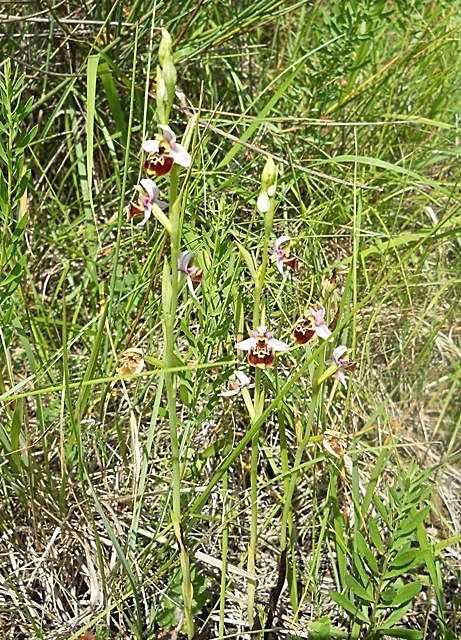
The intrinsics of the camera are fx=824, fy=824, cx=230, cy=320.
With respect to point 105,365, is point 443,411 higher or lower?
lower

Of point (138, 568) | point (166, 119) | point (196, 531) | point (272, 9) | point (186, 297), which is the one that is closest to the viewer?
point (166, 119)

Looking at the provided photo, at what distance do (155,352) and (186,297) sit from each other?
0.13 meters

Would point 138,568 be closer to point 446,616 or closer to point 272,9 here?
point 446,616

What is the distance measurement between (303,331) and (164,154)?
370 millimetres

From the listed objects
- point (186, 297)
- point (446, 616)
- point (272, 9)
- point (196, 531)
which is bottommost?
point (446, 616)

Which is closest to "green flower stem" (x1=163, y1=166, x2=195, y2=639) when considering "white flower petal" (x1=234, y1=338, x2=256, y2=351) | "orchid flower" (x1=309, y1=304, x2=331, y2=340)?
"white flower petal" (x1=234, y1=338, x2=256, y2=351)

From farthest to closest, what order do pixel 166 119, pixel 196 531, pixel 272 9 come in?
pixel 272 9 → pixel 196 531 → pixel 166 119

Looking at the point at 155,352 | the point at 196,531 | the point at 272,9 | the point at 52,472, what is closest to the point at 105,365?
the point at 155,352

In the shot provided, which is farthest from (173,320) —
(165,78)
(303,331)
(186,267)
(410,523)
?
(410,523)

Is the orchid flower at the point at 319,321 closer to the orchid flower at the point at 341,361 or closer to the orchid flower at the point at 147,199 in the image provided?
the orchid flower at the point at 341,361

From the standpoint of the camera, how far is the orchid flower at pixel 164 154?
3.71ft

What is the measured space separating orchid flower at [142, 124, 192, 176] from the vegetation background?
0.32 ft

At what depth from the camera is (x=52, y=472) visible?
160 cm

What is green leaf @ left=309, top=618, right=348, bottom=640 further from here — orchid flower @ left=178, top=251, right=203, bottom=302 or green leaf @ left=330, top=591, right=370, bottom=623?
orchid flower @ left=178, top=251, right=203, bottom=302
